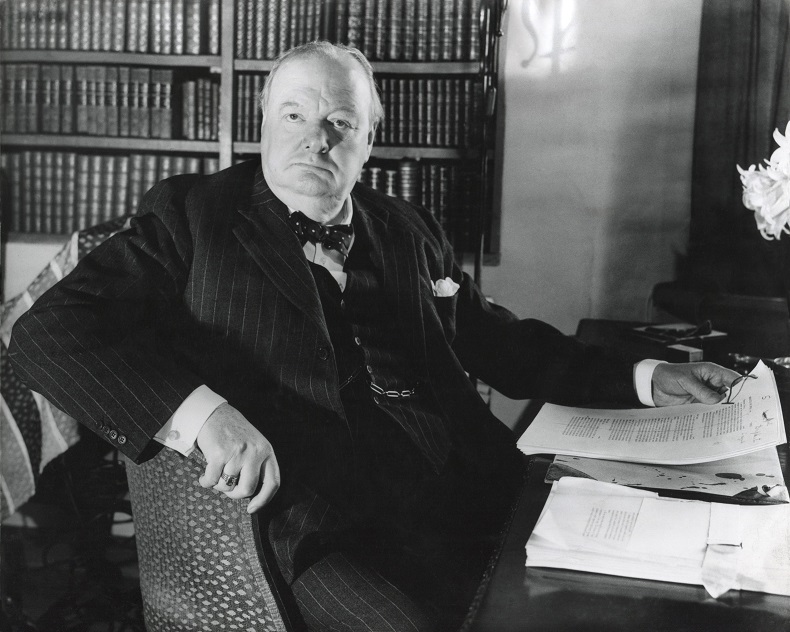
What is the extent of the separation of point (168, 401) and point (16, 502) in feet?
3.41

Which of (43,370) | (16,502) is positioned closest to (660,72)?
(43,370)

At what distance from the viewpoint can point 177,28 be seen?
236 centimetres

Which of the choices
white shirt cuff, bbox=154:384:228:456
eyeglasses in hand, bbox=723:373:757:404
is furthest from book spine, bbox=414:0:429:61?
white shirt cuff, bbox=154:384:228:456

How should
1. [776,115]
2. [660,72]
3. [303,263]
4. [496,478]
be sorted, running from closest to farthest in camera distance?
1. [303,263]
2. [496,478]
3. [776,115]
4. [660,72]

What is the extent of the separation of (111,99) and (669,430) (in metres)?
2.08

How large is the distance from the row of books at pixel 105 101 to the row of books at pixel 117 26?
8cm

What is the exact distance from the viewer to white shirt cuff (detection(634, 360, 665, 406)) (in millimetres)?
1188

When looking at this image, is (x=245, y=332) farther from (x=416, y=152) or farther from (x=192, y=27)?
(x=192, y=27)

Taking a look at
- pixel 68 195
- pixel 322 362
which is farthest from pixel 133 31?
pixel 322 362

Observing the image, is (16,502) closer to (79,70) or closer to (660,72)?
(79,70)

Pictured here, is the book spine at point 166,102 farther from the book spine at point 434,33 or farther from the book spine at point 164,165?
the book spine at point 434,33

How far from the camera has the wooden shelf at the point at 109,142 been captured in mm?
2396

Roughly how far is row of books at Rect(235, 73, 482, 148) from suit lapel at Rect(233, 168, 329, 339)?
1.25m

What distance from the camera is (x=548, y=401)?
1.20m
